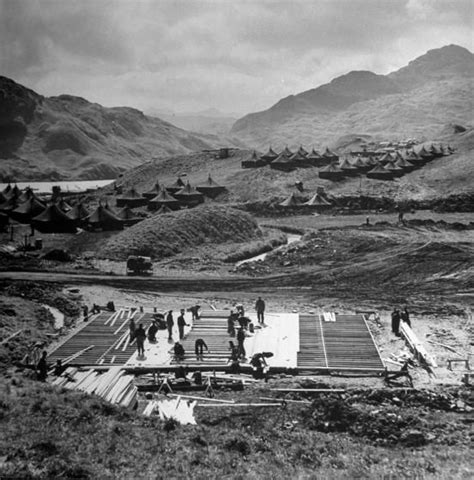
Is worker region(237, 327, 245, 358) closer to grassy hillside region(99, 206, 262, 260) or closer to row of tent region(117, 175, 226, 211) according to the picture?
grassy hillside region(99, 206, 262, 260)

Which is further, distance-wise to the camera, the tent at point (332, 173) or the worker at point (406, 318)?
the tent at point (332, 173)

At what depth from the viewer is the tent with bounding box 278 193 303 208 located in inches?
2008

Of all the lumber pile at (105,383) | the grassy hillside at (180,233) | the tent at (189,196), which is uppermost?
the tent at (189,196)

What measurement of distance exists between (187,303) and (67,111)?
489 ft

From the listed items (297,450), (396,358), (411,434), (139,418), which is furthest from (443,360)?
(139,418)

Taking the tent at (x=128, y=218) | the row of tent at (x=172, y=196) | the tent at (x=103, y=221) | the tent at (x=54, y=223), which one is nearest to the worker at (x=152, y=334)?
the tent at (x=103, y=221)

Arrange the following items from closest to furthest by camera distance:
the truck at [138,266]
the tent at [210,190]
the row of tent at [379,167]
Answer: the truck at [138,266] → the tent at [210,190] → the row of tent at [379,167]

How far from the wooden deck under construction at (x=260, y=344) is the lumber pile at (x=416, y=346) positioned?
117 centimetres

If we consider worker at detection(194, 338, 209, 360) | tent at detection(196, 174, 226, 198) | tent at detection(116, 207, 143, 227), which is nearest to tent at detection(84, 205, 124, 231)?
tent at detection(116, 207, 143, 227)

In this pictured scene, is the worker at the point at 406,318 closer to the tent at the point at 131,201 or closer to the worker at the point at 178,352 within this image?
the worker at the point at 178,352

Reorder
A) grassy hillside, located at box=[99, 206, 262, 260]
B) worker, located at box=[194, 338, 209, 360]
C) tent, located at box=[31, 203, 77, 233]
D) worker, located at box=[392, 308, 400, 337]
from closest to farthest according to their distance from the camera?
worker, located at box=[194, 338, 209, 360], worker, located at box=[392, 308, 400, 337], grassy hillside, located at box=[99, 206, 262, 260], tent, located at box=[31, 203, 77, 233]

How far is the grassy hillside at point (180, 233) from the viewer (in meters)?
35.0

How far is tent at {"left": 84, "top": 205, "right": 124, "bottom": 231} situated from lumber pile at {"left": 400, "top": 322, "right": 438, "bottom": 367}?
25.5m

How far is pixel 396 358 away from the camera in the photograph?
1856cm
